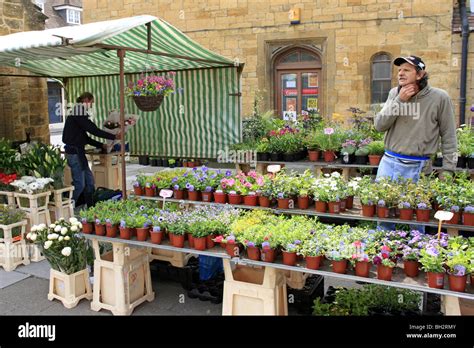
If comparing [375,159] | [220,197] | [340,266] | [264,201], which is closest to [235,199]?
[220,197]

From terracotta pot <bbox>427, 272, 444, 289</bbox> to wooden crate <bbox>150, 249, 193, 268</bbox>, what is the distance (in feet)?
8.74

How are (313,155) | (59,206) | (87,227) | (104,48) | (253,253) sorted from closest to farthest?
(253,253), (87,227), (104,48), (59,206), (313,155)

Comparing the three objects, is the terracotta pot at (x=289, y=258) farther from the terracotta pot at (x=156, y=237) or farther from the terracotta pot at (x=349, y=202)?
the terracotta pot at (x=349, y=202)

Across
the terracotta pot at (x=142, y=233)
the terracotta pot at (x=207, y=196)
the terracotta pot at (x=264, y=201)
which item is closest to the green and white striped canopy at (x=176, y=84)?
the terracotta pot at (x=207, y=196)

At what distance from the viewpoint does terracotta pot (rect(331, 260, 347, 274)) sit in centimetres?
344

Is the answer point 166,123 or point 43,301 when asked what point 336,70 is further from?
point 43,301

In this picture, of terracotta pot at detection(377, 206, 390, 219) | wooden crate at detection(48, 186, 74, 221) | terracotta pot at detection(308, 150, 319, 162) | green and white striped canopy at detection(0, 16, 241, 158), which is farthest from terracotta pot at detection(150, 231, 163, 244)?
terracotta pot at detection(308, 150, 319, 162)

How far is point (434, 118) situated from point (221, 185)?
87.8 inches

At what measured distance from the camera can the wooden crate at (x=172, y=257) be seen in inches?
201

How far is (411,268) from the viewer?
11.0 feet

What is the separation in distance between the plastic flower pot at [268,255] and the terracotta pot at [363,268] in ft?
2.04

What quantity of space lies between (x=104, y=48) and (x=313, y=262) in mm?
3114

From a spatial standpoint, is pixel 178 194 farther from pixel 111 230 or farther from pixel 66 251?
pixel 66 251
